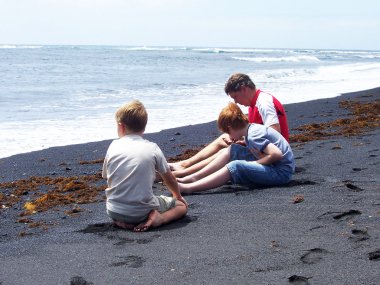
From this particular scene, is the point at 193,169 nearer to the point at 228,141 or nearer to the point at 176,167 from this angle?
the point at 176,167

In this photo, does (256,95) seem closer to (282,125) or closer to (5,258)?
(282,125)

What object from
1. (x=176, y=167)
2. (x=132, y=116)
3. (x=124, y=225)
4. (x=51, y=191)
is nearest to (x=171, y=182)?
(x=124, y=225)

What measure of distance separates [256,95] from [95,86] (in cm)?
1540

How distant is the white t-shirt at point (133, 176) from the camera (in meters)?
4.60

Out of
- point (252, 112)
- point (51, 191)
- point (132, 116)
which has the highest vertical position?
point (132, 116)

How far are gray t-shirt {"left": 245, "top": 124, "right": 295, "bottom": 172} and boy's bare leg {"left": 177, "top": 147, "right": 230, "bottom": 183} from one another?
270 millimetres

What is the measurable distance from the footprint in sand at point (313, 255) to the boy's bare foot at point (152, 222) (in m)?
1.32

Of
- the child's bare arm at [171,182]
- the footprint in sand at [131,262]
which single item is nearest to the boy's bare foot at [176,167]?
the child's bare arm at [171,182]

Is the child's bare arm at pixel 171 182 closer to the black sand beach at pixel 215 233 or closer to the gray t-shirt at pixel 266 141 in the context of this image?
the black sand beach at pixel 215 233

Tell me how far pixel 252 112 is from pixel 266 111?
328 millimetres

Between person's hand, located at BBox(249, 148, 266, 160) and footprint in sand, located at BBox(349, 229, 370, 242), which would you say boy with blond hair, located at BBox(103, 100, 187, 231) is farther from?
footprint in sand, located at BBox(349, 229, 370, 242)

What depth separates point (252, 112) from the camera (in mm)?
6395

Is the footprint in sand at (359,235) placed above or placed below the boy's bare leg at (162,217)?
above

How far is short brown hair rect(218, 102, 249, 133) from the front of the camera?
5.50m
